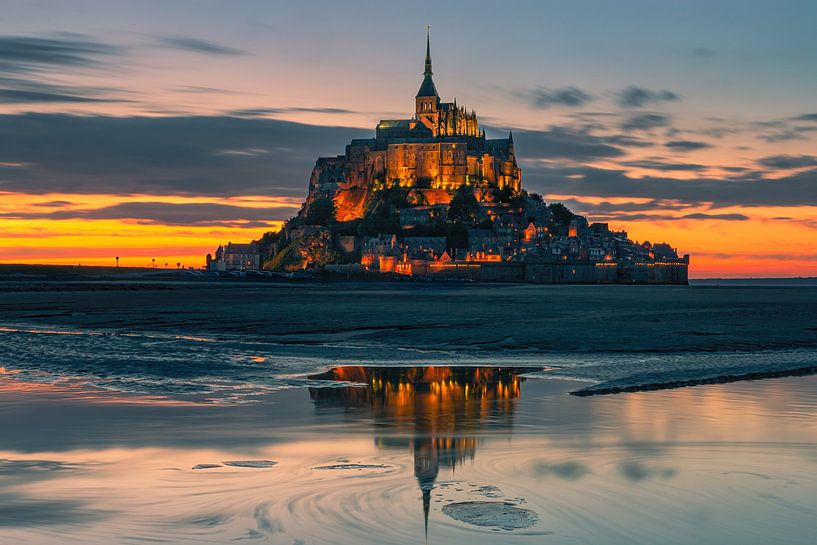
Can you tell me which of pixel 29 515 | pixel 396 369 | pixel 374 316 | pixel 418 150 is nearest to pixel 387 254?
pixel 418 150

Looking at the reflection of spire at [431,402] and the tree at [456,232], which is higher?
the tree at [456,232]

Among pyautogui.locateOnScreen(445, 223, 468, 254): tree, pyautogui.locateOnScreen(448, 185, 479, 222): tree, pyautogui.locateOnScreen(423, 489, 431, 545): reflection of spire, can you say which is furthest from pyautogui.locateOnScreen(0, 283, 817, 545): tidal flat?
pyautogui.locateOnScreen(448, 185, 479, 222): tree

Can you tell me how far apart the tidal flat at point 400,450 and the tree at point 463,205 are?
169 metres

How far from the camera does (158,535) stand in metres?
8.95

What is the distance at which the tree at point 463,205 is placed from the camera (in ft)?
645

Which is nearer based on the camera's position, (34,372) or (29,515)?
(29,515)

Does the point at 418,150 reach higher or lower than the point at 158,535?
higher

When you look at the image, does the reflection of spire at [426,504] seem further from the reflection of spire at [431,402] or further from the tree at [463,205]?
the tree at [463,205]

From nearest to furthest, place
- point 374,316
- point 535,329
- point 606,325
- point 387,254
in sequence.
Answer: point 535,329
point 606,325
point 374,316
point 387,254

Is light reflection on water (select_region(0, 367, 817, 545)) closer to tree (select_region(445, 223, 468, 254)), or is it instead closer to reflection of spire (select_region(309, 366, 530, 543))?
reflection of spire (select_region(309, 366, 530, 543))

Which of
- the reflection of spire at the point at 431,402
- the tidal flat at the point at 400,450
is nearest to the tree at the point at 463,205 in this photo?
the tidal flat at the point at 400,450

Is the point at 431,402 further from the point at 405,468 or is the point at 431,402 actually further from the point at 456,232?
the point at 456,232

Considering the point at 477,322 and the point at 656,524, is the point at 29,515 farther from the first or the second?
the point at 477,322

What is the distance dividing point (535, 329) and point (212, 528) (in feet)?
124
